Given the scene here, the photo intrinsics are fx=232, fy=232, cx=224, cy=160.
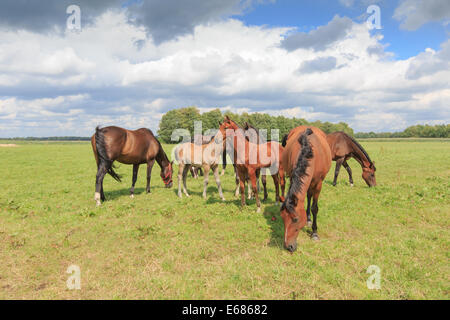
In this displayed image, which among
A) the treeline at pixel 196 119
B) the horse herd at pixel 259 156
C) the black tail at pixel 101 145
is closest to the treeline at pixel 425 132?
the treeline at pixel 196 119

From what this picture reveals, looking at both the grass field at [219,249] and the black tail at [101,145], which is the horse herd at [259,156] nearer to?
the black tail at [101,145]

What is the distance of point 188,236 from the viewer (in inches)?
256

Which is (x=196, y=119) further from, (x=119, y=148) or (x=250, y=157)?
(x=250, y=157)

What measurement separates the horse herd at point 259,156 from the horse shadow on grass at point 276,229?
0.36 meters

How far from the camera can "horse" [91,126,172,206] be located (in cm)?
964

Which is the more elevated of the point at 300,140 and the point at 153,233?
the point at 300,140

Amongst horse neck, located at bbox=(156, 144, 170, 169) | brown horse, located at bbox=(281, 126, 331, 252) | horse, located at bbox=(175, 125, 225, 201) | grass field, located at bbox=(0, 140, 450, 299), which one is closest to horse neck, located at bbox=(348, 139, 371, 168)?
grass field, located at bbox=(0, 140, 450, 299)

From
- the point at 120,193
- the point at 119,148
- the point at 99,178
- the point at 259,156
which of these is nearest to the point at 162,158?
the point at 120,193

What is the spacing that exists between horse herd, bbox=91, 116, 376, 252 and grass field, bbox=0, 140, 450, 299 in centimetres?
76

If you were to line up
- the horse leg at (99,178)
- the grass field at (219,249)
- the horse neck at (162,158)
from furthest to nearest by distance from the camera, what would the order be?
the horse neck at (162,158)
the horse leg at (99,178)
the grass field at (219,249)

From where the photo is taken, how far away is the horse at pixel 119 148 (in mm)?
9641
